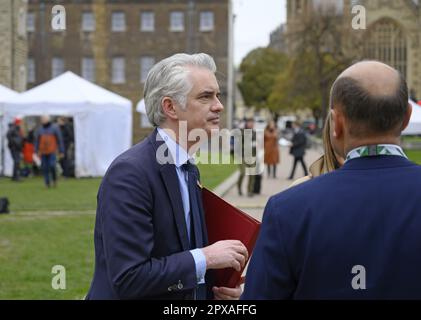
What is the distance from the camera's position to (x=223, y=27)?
52.0m

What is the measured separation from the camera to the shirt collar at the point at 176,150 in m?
2.94

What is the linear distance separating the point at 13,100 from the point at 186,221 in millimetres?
20464

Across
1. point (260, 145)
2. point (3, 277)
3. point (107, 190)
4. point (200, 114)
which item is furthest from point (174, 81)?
point (260, 145)

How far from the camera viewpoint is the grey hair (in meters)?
2.92

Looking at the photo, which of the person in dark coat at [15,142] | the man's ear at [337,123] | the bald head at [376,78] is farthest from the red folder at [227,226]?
the person in dark coat at [15,142]

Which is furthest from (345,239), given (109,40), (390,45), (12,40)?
(390,45)

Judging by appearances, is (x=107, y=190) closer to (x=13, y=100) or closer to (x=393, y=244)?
(x=393, y=244)

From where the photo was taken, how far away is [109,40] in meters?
54.0

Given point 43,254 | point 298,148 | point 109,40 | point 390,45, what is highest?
point 390,45

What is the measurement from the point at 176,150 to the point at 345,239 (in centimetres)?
102

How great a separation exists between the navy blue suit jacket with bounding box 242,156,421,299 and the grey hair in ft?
2.95

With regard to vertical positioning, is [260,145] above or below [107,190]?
below

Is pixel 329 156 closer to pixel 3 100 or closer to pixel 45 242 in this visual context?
pixel 45 242

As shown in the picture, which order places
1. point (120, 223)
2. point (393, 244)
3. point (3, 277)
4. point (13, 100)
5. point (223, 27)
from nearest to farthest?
point (393, 244) → point (120, 223) → point (3, 277) → point (13, 100) → point (223, 27)
